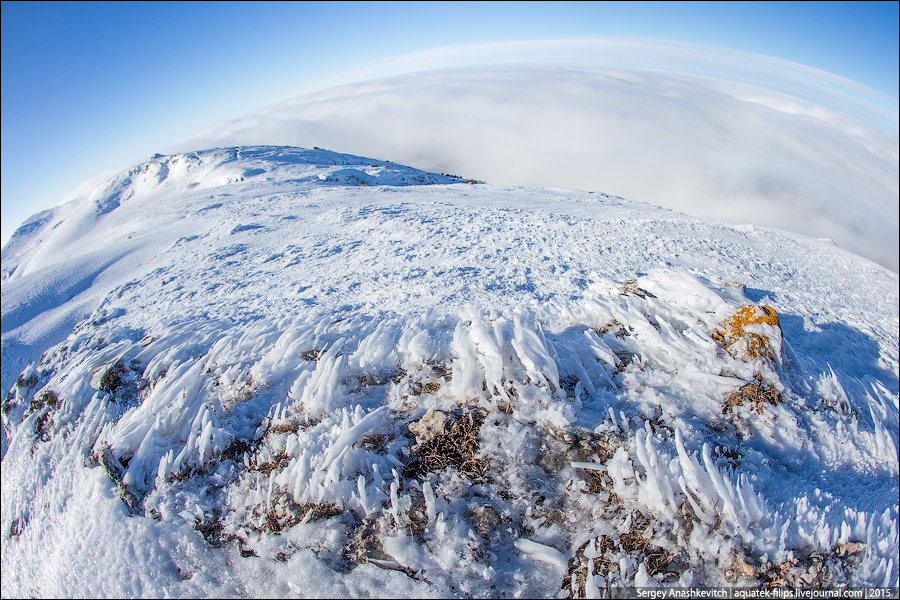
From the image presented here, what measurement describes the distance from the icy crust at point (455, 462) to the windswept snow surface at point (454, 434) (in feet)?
0.04

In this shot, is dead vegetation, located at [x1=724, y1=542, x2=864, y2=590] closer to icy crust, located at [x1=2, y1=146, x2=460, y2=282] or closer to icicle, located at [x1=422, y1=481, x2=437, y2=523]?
icicle, located at [x1=422, y1=481, x2=437, y2=523]

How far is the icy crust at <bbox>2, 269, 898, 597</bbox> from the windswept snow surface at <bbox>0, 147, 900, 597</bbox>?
13 millimetres

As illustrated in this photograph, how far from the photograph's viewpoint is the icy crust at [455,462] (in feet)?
5.11

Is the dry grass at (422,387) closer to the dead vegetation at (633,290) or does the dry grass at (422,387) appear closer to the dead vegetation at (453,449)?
the dead vegetation at (453,449)

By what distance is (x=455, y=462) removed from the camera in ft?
6.15

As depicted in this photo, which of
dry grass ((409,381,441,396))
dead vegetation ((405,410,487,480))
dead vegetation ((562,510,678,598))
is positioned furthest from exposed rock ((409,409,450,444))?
dead vegetation ((562,510,678,598))

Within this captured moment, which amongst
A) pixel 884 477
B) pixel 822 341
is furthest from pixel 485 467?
pixel 822 341

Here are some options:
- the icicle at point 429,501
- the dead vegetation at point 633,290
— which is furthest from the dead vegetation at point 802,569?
the dead vegetation at point 633,290

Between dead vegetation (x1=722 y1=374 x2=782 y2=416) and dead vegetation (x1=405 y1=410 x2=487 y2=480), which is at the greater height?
dead vegetation (x1=722 y1=374 x2=782 y2=416)

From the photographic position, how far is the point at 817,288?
379 cm

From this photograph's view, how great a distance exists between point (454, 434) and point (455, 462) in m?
0.15

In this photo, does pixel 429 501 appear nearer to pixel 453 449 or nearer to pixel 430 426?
pixel 453 449

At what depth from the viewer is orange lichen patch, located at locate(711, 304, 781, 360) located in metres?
2.38

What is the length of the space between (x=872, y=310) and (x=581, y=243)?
9.40ft
